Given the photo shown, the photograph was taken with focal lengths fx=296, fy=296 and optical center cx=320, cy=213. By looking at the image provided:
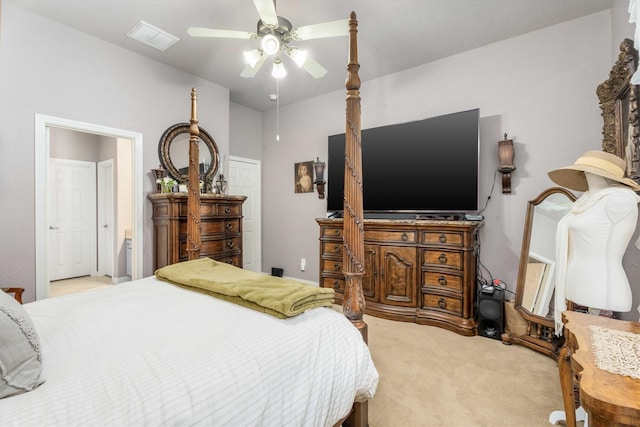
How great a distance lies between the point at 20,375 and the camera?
74 centimetres

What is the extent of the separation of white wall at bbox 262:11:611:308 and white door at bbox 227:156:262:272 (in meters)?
1.92

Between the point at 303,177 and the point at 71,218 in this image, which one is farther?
the point at 71,218

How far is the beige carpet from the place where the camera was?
1662mm

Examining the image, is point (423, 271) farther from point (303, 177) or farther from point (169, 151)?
point (169, 151)

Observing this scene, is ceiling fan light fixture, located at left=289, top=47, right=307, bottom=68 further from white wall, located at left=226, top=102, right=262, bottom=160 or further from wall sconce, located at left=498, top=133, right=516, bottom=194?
white wall, located at left=226, top=102, right=262, bottom=160

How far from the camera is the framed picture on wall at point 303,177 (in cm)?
448

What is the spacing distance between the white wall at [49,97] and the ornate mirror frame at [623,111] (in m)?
4.15

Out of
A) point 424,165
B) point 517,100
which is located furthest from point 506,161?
point 424,165

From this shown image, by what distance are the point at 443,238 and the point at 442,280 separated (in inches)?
16.3

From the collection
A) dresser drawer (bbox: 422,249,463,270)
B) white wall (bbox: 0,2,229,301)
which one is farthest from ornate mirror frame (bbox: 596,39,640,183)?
white wall (bbox: 0,2,229,301)

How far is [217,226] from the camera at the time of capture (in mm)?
3352

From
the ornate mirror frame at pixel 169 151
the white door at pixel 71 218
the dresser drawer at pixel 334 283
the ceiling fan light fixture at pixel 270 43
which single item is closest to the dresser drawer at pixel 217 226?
the ornate mirror frame at pixel 169 151

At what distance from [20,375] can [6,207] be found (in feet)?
8.65

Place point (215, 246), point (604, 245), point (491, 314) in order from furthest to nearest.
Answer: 1. point (215, 246)
2. point (491, 314)
3. point (604, 245)
